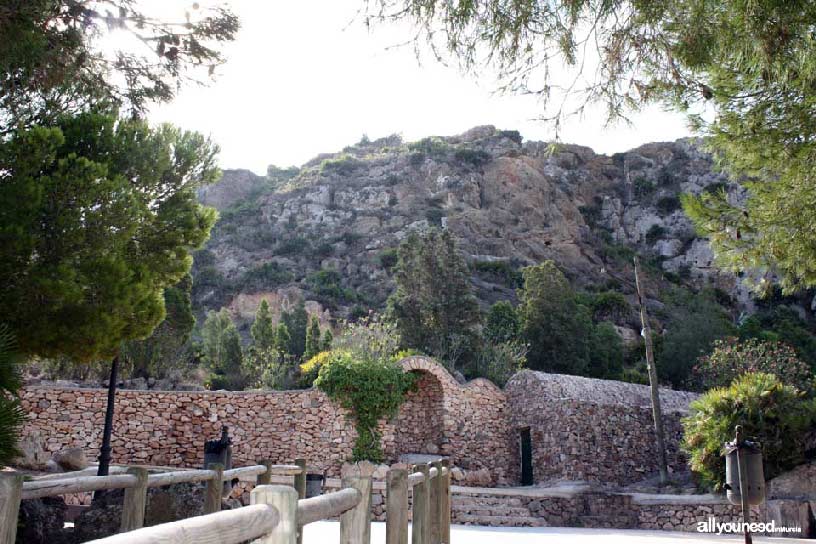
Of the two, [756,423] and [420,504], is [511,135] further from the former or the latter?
[420,504]

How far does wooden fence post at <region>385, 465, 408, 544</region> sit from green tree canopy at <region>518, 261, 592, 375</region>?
19.8 m

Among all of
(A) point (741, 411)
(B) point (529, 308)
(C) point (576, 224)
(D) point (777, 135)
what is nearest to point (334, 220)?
(C) point (576, 224)

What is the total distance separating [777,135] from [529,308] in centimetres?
1848

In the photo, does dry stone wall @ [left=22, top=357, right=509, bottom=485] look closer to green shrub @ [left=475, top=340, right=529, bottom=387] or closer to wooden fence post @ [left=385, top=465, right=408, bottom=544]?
green shrub @ [left=475, top=340, right=529, bottom=387]

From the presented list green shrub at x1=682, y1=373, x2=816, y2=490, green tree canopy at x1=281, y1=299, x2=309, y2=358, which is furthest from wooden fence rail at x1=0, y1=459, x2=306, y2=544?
green tree canopy at x1=281, y1=299, x2=309, y2=358

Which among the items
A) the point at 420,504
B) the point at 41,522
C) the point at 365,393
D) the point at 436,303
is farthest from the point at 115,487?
the point at 436,303

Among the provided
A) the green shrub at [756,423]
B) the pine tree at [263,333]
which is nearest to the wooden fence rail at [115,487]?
the green shrub at [756,423]

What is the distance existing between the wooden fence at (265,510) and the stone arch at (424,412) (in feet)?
32.5

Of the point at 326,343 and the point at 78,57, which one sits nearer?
the point at 78,57

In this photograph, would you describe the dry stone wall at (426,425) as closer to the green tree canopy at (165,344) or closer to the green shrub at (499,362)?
the green shrub at (499,362)

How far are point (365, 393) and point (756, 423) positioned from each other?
25.7 feet

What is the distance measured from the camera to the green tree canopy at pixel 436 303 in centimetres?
2105

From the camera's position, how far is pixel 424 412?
666 inches

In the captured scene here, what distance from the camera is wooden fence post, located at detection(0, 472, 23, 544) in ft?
7.53
